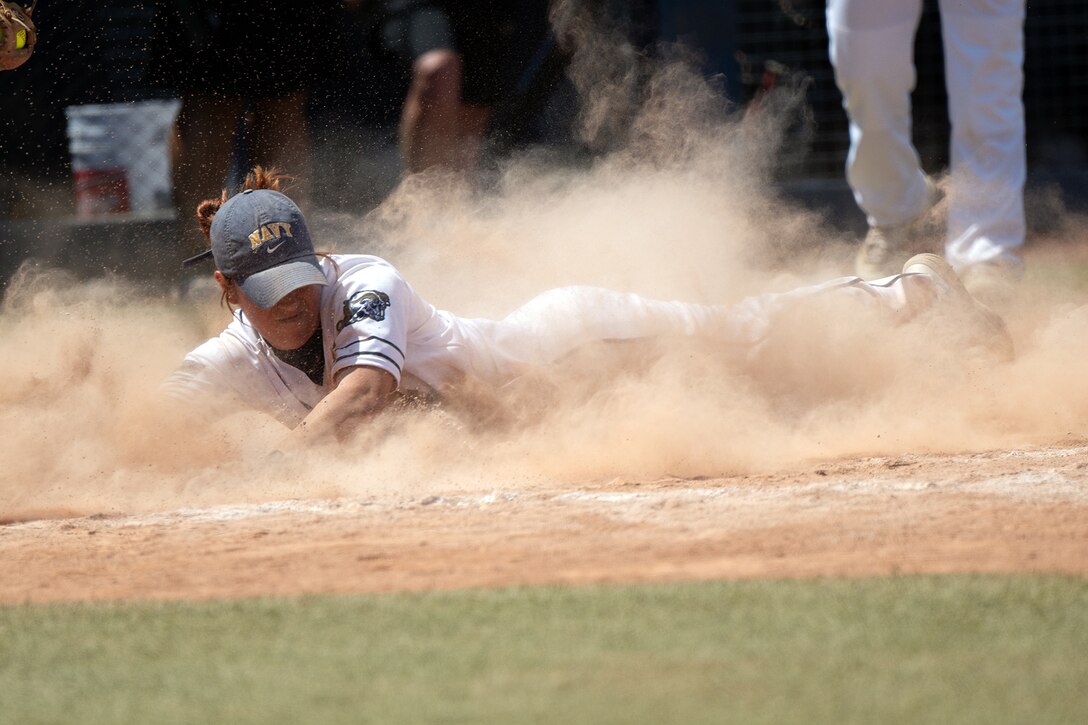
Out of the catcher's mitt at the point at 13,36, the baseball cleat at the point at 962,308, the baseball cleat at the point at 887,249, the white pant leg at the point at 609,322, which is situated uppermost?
the catcher's mitt at the point at 13,36

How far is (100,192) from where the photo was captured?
887 cm

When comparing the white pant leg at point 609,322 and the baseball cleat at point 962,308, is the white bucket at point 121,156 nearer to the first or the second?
the white pant leg at point 609,322

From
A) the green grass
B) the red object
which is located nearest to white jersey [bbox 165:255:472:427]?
the green grass

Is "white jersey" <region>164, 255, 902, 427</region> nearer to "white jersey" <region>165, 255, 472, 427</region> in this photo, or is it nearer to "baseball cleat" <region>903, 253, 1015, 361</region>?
"white jersey" <region>165, 255, 472, 427</region>

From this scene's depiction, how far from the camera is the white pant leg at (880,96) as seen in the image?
5602 mm

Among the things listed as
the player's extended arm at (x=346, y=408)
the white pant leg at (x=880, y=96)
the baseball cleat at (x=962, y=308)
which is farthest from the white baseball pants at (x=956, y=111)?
the player's extended arm at (x=346, y=408)

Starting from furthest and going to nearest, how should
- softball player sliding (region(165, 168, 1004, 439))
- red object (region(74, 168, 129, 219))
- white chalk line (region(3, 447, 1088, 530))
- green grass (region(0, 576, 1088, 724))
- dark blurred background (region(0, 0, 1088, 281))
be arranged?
red object (region(74, 168, 129, 219))
dark blurred background (region(0, 0, 1088, 281))
softball player sliding (region(165, 168, 1004, 439))
white chalk line (region(3, 447, 1088, 530))
green grass (region(0, 576, 1088, 724))

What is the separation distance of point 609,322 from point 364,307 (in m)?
0.77

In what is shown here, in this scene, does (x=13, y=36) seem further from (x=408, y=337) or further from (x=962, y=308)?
(x=962, y=308)

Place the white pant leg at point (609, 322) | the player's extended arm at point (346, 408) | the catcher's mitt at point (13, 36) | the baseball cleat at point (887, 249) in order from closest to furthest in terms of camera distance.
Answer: the player's extended arm at point (346, 408) < the white pant leg at point (609, 322) < the catcher's mitt at point (13, 36) < the baseball cleat at point (887, 249)

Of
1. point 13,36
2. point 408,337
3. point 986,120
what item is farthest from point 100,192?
point 408,337

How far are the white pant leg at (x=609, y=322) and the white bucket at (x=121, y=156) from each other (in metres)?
5.22

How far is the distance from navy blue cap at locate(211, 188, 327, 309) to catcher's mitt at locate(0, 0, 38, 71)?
1.09 meters

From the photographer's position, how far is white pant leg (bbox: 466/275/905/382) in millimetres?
3891
